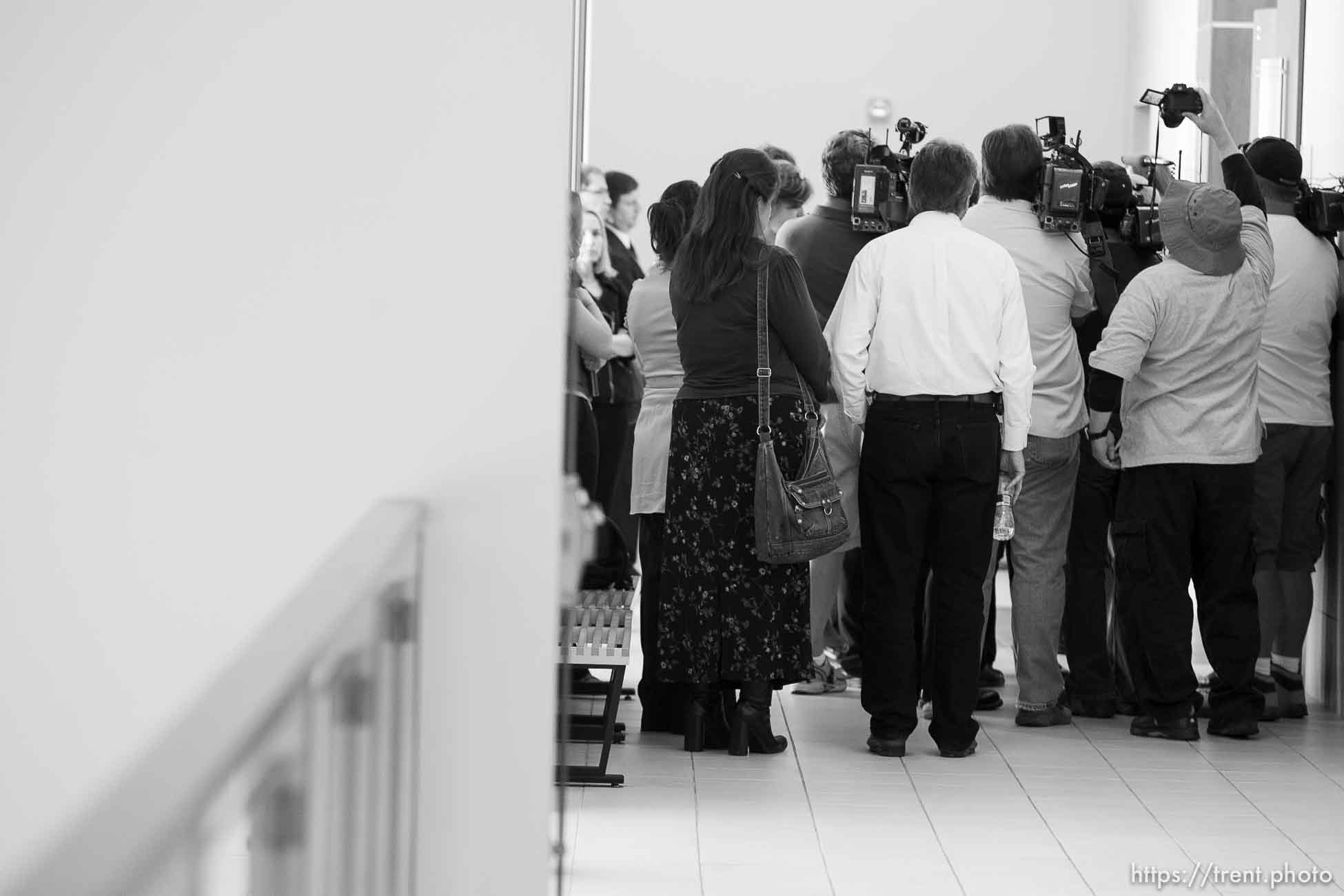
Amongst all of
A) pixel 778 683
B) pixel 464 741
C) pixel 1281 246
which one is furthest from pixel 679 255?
pixel 464 741

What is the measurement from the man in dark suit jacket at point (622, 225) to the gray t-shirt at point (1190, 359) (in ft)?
6.73

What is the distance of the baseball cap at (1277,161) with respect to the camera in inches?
193

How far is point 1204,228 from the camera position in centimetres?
429

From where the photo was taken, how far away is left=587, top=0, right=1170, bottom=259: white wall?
9883mm

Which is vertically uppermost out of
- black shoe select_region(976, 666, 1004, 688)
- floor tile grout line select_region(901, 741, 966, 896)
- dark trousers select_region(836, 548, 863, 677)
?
dark trousers select_region(836, 548, 863, 677)

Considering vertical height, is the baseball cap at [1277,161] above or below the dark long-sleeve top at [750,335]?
above

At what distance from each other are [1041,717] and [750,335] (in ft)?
5.02

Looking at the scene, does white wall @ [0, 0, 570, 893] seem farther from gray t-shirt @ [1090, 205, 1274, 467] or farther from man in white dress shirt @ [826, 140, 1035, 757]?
gray t-shirt @ [1090, 205, 1274, 467]

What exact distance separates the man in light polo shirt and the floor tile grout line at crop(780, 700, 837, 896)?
0.98 m

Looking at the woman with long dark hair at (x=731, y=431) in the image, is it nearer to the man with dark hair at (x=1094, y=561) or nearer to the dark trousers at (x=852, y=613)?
the dark trousers at (x=852, y=613)

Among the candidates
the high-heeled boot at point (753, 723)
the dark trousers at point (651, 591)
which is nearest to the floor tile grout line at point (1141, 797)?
the high-heeled boot at point (753, 723)

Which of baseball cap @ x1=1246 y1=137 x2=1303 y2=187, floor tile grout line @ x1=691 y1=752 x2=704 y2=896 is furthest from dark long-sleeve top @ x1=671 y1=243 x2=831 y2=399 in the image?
baseball cap @ x1=1246 y1=137 x2=1303 y2=187

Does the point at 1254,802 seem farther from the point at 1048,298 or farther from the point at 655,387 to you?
the point at 655,387

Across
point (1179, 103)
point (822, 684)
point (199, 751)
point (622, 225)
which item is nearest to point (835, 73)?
point (622, 225)
